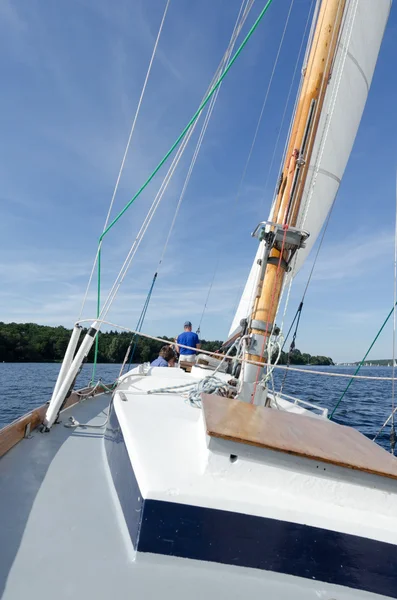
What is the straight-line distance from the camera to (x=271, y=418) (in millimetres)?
2494

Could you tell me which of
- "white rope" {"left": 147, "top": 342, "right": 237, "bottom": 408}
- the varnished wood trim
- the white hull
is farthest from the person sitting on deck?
the white hull

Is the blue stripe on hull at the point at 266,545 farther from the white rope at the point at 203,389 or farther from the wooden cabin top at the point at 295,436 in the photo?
the white rope at the point at 203,389

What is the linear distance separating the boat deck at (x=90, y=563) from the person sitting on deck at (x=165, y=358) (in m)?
4.14

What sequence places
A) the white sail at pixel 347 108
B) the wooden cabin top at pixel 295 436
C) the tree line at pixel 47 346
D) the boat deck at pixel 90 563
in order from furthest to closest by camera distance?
the tree line at pixel 47 346 → the white sail at pixel 347 108 → the wooden cabin top at pixel 295 436 → the boat deck at pixel 90 563

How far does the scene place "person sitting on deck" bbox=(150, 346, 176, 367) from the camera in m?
6.64

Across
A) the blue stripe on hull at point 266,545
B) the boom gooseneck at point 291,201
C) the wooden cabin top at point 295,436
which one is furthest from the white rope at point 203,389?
the blue stripe on hull at point 266,545

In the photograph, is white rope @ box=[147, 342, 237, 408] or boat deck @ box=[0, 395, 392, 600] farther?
white rope @ box=[147, 342, 237, 408]

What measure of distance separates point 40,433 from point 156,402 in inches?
51.1

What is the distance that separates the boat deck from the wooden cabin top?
58cm

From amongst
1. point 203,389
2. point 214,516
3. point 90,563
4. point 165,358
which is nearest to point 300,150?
point 203,389

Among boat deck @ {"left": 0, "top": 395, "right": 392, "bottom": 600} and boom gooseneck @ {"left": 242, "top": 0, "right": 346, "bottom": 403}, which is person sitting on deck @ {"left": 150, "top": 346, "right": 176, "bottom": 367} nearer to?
boom gooseneck @ {"left": 242, "top": 0, "right": 346, "bottom": 403}

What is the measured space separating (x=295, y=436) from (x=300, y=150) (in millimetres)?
2987

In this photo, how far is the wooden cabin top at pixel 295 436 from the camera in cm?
185

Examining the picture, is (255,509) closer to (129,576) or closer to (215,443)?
(215,443)
